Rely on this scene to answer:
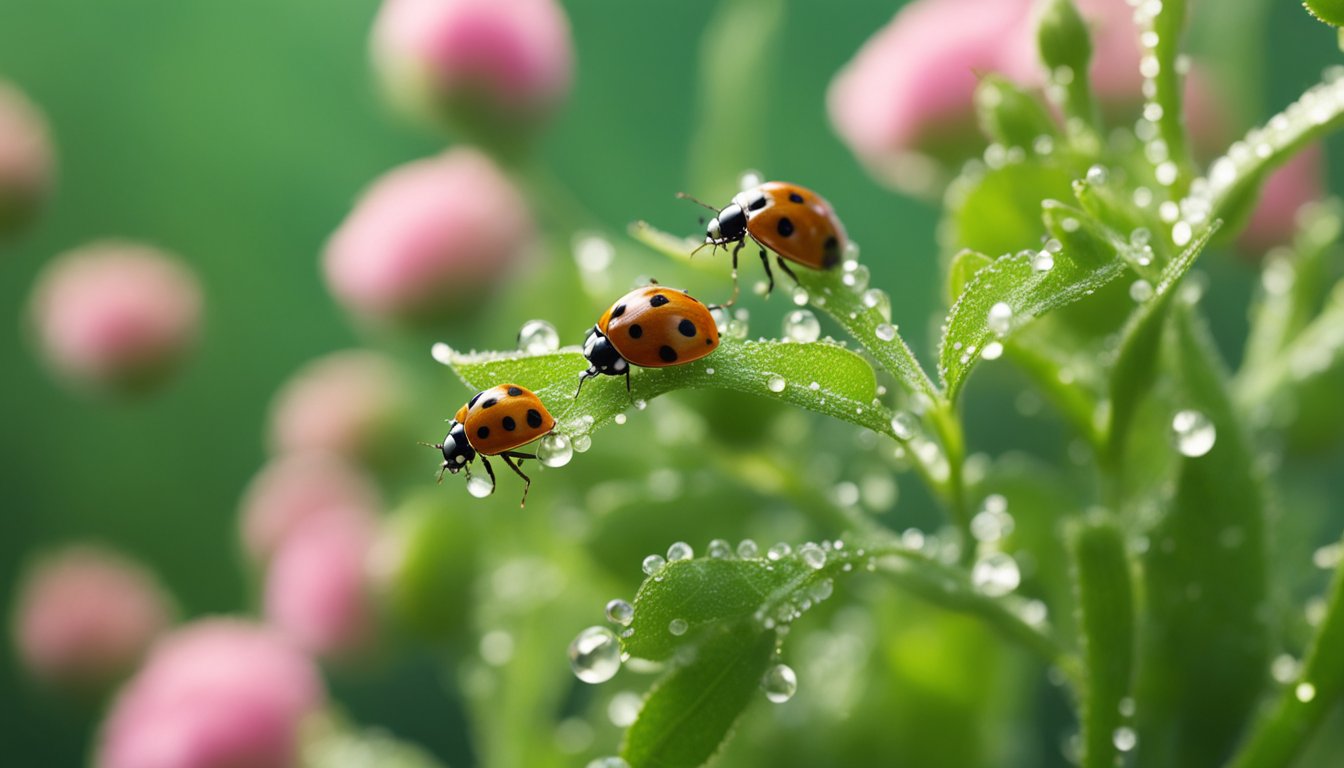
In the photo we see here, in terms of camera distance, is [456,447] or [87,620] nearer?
[456,447]

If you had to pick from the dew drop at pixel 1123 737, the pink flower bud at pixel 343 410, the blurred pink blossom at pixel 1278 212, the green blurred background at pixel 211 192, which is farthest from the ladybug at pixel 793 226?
the green blurred background at pixel 211 192

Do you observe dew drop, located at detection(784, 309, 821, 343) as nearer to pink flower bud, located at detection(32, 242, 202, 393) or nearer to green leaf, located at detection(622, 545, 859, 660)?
green leaf, located at detection(622, 545, 859, 660)

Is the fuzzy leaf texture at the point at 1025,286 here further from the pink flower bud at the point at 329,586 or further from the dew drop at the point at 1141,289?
the pink flower bud at the point at 329,586

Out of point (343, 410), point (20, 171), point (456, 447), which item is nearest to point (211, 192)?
point (20, 171)

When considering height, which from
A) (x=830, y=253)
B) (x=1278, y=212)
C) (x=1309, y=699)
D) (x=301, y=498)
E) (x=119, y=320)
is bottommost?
(x=1309, y=699)

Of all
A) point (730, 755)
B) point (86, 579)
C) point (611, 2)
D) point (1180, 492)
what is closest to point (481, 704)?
point (730, 755)

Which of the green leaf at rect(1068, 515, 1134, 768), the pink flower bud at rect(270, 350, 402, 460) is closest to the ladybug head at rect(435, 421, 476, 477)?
the green leaf at rect(1068, 515, 1134, 768)

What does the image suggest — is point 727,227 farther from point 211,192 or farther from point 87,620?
point 211,192
